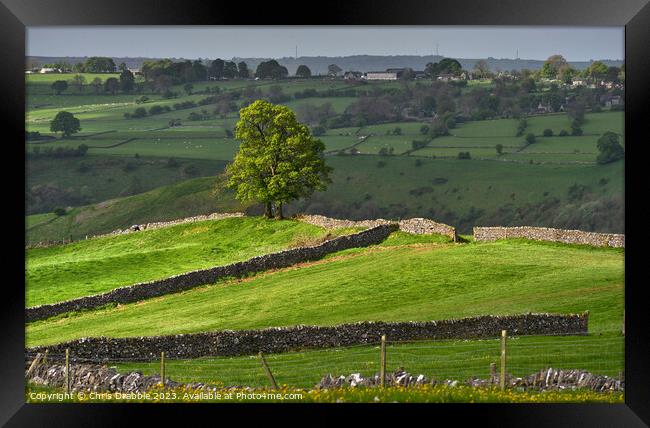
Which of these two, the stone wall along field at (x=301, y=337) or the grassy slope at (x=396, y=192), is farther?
the grassy slope at (x=396, y=192)

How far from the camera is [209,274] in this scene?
113 feet

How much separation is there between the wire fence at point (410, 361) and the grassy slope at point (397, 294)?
10.7ft

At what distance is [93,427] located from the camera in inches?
579

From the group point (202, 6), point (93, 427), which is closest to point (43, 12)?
point (202, 6)

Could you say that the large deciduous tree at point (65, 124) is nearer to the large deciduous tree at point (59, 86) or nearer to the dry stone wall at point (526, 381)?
the large deciduous tree at point (59, 86)

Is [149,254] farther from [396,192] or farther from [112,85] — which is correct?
[112,85]

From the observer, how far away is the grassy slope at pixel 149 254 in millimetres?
37000

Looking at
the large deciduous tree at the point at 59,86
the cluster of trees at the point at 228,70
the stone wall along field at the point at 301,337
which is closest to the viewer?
the stone wall along field at the point at 301,337

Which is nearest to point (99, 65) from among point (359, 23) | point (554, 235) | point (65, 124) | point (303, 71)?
point (65, 124)

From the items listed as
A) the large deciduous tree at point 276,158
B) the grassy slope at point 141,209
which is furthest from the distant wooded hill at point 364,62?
the large deciduous tree at point 276,158

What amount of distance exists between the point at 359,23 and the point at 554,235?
72.1ft

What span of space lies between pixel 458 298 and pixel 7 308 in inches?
672

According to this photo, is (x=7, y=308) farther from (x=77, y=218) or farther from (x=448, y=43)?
(x=448, y=43)

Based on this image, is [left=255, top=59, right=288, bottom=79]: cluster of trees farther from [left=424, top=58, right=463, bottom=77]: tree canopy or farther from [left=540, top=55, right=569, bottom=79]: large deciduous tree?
[left=540, top=55, right=569, bottom=79]: large deciduous tree
